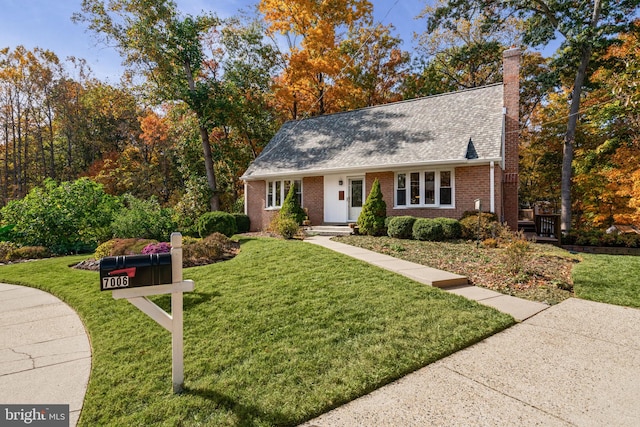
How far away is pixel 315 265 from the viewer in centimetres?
655

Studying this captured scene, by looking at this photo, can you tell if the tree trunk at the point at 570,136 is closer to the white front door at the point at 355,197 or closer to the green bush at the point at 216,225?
the white front door at the point at 355,197

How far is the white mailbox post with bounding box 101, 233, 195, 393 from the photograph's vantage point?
2539 millimetres

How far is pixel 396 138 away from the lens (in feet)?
46.7

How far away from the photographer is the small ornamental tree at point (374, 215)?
472 inches

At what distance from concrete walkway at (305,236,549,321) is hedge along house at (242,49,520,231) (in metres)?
5.63

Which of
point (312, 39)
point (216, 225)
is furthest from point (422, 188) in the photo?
point (312, 39)

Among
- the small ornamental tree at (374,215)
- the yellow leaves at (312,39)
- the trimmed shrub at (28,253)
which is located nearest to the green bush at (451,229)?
the small ornamental tree at (374,215)

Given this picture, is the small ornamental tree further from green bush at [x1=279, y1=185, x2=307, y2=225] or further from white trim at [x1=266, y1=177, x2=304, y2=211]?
white trim at [x1=266, y1=177, x2=304, y2=211]

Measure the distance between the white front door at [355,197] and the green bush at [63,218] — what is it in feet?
30.1

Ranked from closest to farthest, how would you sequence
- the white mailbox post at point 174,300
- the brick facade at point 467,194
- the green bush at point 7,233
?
the white mailbox post at point 174,300 < the green bush at point 7,233 < the brick facade at point 467,194

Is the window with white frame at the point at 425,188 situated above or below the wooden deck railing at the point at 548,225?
above

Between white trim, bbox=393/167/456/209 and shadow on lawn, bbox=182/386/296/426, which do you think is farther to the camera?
white trim, bbox=393/167/456/209

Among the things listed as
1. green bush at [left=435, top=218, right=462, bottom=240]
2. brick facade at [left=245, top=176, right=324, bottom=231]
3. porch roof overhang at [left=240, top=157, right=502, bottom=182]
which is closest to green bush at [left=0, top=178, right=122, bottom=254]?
brick facade at [left=245, top=176, right=324, bottom=231]

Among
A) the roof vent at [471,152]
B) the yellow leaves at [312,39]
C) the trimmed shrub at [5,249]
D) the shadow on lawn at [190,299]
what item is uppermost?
the yellow leaves at [312,39]
